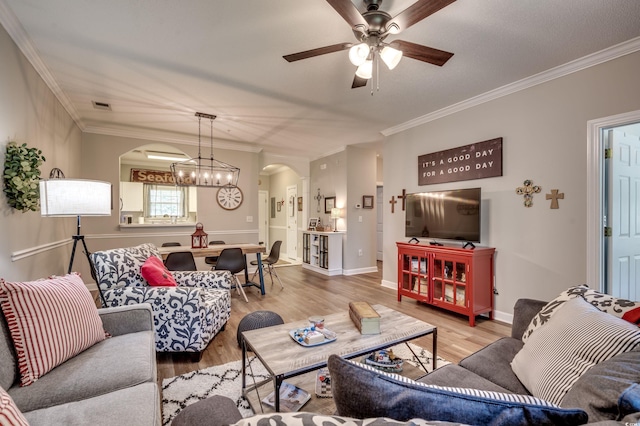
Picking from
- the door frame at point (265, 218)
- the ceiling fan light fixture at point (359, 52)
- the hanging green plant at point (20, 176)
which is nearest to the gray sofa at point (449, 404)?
the ceiling fan light fixture at point (359, 52)

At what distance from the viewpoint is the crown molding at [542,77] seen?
2420 millimetres

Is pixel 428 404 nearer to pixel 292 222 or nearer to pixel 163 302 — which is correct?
pixel 163 302

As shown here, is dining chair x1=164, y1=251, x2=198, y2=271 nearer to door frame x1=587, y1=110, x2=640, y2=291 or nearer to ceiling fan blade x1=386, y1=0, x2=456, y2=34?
ceiling fan blade x1=386, y1=0, x2=456, y2=34

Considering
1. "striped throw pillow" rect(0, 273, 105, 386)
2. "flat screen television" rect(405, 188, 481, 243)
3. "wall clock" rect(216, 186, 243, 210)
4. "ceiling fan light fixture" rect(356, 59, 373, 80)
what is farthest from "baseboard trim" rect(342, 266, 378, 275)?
"striped throw pillow" rect(0, 273, 105, 386)

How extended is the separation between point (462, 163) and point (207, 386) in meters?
3.58

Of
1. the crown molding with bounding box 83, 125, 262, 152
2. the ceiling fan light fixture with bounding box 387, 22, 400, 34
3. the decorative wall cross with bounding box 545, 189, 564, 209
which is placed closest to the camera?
the ceiling fan light fixture with bounding box 387, 22, 400, 34

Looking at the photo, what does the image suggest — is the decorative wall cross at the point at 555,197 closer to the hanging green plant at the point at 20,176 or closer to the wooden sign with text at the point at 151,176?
the hanging green plant at the point at 20,176

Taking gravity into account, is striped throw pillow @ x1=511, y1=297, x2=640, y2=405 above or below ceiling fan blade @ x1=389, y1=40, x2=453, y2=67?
below

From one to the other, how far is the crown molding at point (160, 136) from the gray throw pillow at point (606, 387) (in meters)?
5.59

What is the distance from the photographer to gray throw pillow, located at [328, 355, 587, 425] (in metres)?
0.60

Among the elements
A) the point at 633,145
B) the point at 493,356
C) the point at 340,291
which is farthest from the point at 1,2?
the point at 633,145

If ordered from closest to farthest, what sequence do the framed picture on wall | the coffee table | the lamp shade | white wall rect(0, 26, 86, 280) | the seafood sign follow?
1. the coffee table
2. the lamp shade
3. white wall rect(0, 26, 86, 280)
4. the seafood sign
5. the framed picture on wall

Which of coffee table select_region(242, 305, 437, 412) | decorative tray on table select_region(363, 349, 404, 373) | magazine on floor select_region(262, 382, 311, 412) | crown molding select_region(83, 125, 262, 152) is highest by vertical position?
crown molding select_region(83, 125, 262, 152)

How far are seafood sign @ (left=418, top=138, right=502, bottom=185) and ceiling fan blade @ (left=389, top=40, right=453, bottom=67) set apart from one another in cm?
172
